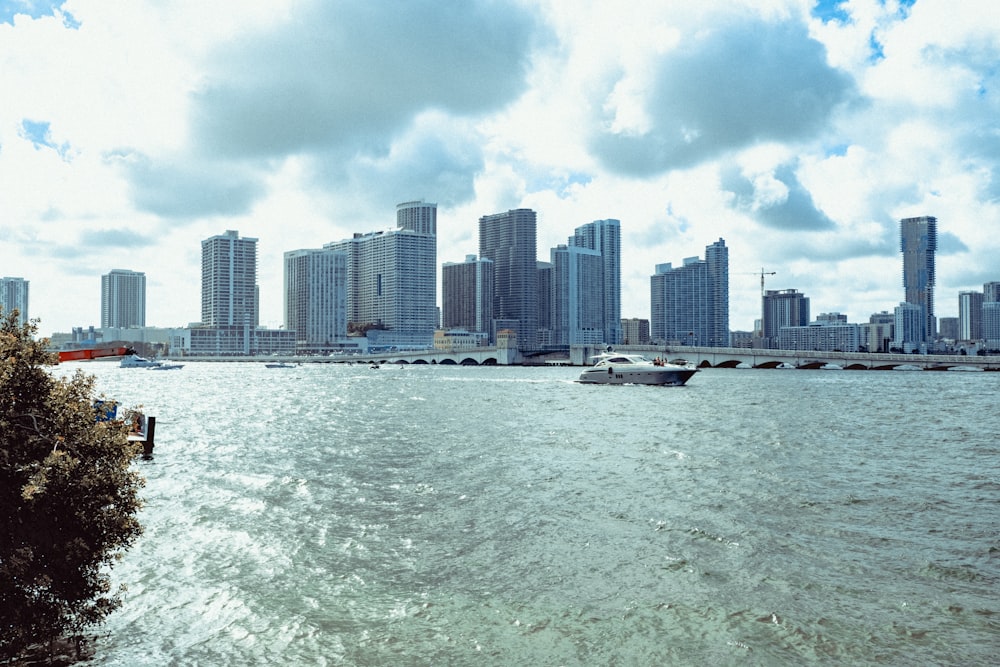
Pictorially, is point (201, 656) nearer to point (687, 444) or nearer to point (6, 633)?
point (6, 633)

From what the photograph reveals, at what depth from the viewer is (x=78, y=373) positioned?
40.5 feet

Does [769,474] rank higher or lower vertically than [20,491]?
lower

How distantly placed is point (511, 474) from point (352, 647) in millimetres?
18981

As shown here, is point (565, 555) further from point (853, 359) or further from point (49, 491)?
point (853, 359)

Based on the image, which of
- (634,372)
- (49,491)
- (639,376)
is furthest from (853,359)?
(49,491)

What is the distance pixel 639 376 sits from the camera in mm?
114688

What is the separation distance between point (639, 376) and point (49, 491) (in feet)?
354

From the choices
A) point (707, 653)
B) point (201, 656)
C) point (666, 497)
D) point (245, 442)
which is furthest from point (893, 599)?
point (245, 442)

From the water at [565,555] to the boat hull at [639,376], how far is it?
6758 centimetres

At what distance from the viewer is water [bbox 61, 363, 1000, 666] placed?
1377 cm

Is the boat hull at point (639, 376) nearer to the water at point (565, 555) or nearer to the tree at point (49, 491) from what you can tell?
the water at point (565, 555)

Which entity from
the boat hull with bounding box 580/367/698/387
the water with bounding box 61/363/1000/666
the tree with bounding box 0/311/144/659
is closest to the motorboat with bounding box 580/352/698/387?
the boat hull with bounding box 580/367/698/387

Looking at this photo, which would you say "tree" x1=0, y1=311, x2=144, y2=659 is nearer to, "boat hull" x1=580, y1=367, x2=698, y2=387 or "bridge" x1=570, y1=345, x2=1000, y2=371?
"boat hull" x1=580, y1=367, x2=698, y2=387

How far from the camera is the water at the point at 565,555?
1377 cm
